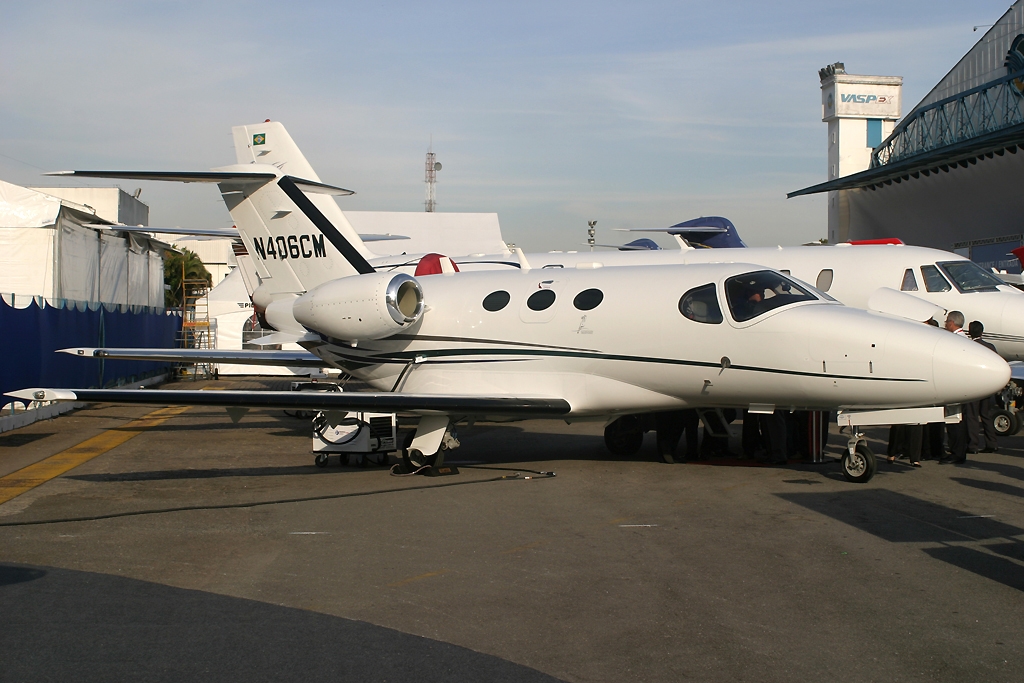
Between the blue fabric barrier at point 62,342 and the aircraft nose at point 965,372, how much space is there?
15.2 meters

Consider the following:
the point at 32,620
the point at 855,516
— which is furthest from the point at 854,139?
the point at 32,620

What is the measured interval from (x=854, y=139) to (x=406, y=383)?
7897 centimetres

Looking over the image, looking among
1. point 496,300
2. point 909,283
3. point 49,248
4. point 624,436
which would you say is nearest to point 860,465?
point 624,436

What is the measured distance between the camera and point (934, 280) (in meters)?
15.4

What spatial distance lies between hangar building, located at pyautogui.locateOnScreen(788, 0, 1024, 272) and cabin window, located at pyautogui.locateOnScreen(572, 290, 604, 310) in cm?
2762

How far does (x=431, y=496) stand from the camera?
31.5 ft

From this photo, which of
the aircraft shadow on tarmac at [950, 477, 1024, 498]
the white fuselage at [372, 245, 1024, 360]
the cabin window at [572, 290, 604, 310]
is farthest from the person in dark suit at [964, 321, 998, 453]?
the cabin window at [572, 290, 604, 310]

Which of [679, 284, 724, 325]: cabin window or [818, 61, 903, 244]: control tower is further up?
[818, 61, 903, 244]: control tower

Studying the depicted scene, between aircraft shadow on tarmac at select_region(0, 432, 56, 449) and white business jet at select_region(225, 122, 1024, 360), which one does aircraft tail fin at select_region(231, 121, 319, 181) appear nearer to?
white business jet at select_region(225, 122, 1024, 360)

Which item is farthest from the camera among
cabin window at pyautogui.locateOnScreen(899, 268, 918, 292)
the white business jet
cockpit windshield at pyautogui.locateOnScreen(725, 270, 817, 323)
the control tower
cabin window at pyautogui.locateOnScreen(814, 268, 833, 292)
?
the control tower

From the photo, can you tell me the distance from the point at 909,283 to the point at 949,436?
185 inches

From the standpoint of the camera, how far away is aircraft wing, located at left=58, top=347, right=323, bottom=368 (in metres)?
14.4

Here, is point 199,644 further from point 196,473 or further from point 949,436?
point 949,436

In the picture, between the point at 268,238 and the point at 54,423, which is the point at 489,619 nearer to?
the point at 268,238
